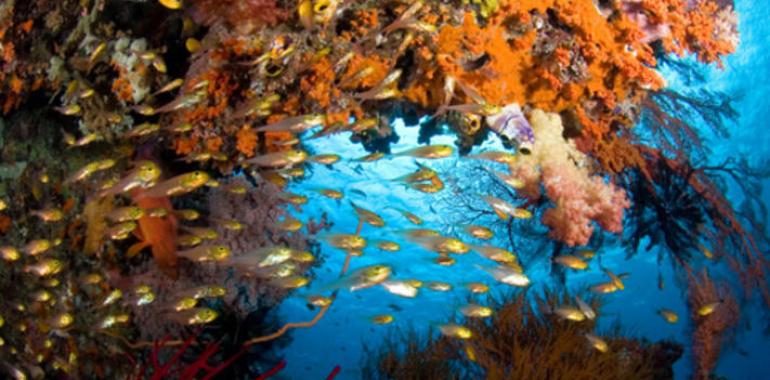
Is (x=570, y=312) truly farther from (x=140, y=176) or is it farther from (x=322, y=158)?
(x=140, y=176)

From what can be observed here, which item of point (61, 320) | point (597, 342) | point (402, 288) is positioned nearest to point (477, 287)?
point (402, 288)

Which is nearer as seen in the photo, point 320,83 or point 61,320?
point 61,320

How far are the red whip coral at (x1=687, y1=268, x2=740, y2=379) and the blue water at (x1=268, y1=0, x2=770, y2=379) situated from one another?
0.96ft

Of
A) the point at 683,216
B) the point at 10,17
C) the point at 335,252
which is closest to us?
the point at 10,17

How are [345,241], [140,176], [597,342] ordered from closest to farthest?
[140,176] → [345,241] → [597,342]

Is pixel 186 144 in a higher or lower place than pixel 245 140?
lower

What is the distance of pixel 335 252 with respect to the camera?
76.5ft

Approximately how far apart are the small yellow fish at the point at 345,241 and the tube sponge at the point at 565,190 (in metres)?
2.20

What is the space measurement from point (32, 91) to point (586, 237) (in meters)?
7.40

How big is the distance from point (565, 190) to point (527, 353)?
2.21 metres

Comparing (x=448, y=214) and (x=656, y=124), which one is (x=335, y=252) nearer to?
(x=448, y=214)

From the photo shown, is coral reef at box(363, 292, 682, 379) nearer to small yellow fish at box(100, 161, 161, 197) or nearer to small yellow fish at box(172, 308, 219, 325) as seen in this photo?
small yellow fish at box(172, 308, 219, 325)

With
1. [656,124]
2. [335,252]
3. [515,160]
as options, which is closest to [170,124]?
[515,160]

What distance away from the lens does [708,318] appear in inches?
353
